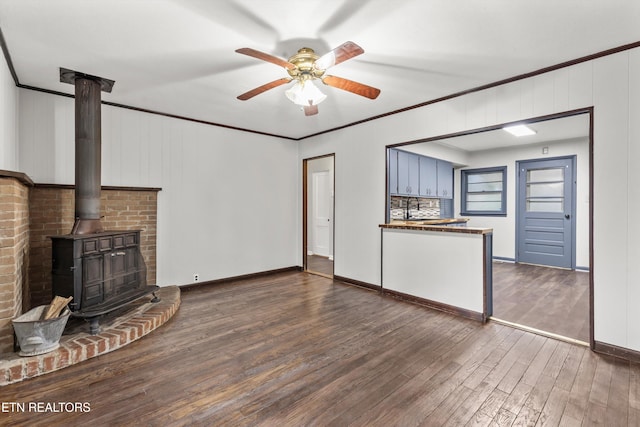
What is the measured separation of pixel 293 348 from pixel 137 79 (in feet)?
10.1

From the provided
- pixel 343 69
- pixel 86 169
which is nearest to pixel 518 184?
pixel 343 69

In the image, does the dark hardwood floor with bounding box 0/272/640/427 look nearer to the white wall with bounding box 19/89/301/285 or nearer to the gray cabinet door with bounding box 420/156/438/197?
the white wall with bounding box 19/89/301/285

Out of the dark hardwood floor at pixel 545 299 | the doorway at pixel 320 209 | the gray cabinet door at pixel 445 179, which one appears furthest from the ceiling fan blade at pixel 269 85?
the gray cabinet door at pixel 445 179

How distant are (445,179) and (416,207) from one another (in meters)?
1.05

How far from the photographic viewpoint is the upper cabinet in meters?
4.86

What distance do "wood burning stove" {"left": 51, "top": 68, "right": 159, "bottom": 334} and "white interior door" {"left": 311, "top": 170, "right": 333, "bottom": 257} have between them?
453 cm

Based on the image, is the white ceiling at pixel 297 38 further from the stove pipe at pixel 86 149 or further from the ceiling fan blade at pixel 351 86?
the ceiling fan blade at pixel 351 86

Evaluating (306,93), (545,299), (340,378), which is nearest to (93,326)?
(340,378)

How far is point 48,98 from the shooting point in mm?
3322

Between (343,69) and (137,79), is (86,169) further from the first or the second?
(343,69)

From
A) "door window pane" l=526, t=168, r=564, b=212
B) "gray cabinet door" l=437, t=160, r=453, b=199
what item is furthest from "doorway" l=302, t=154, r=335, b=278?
"door window pane" l=526, t=168, r=564, b=212

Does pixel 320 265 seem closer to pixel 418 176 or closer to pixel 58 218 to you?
pixel 418 176

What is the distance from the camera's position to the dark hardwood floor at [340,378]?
1.75m

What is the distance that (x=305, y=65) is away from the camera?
2.36 metres
